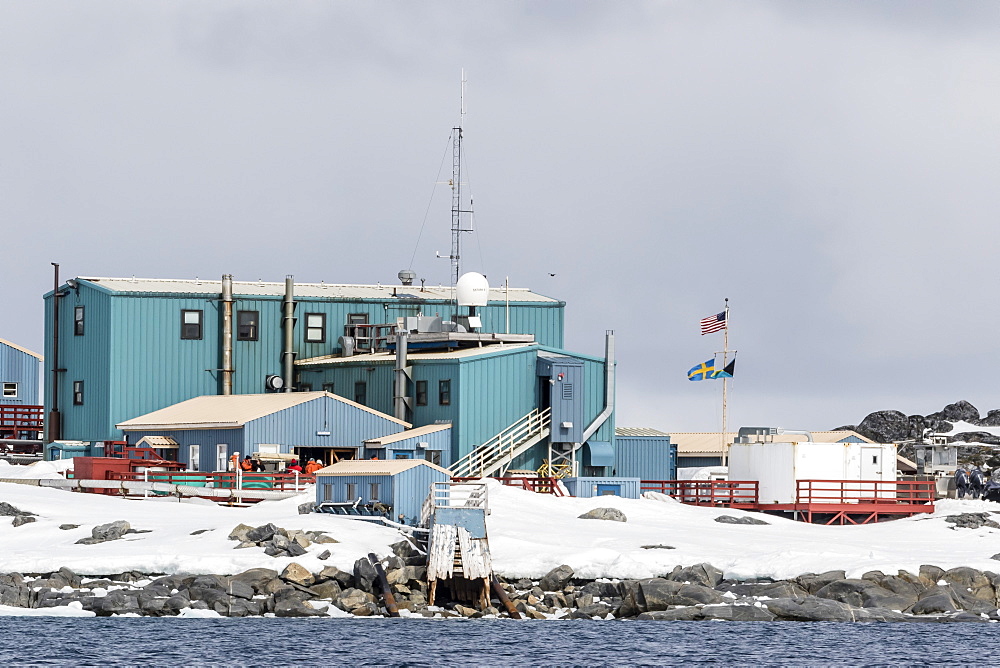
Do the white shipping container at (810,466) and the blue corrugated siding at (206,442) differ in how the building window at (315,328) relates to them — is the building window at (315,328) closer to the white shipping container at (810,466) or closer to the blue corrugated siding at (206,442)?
the blue corrugated siding at (206,442)

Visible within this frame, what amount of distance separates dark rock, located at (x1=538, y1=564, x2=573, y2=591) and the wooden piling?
150 inches

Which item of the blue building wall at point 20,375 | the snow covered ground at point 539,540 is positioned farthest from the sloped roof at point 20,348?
the snow covered ground at point 539,540

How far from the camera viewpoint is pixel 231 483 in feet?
192

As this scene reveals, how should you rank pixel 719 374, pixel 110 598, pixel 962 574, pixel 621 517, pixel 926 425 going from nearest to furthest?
pixel 110 598
pixel 962 574
pixel 621 517
pixel 719 374
pixel 926 425

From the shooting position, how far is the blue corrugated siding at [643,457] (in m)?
70.1

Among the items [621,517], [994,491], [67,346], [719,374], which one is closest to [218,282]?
[67,346]

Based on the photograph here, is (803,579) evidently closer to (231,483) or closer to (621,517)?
(621,517)

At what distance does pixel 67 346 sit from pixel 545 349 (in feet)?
66.6

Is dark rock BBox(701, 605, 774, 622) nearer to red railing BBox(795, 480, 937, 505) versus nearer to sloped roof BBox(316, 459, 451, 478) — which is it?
sloped roof BBox(316, 459, 451, 478)

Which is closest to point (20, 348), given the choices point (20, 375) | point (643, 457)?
point (20, 375)

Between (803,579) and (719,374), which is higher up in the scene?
(719,374)

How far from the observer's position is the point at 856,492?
207 ft

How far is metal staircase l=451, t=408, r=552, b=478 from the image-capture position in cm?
6306

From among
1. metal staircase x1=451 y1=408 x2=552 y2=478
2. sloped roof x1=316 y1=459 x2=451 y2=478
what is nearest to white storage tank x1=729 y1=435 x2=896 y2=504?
metal staircase x1=451 y1=408 x2=552 y2=478
